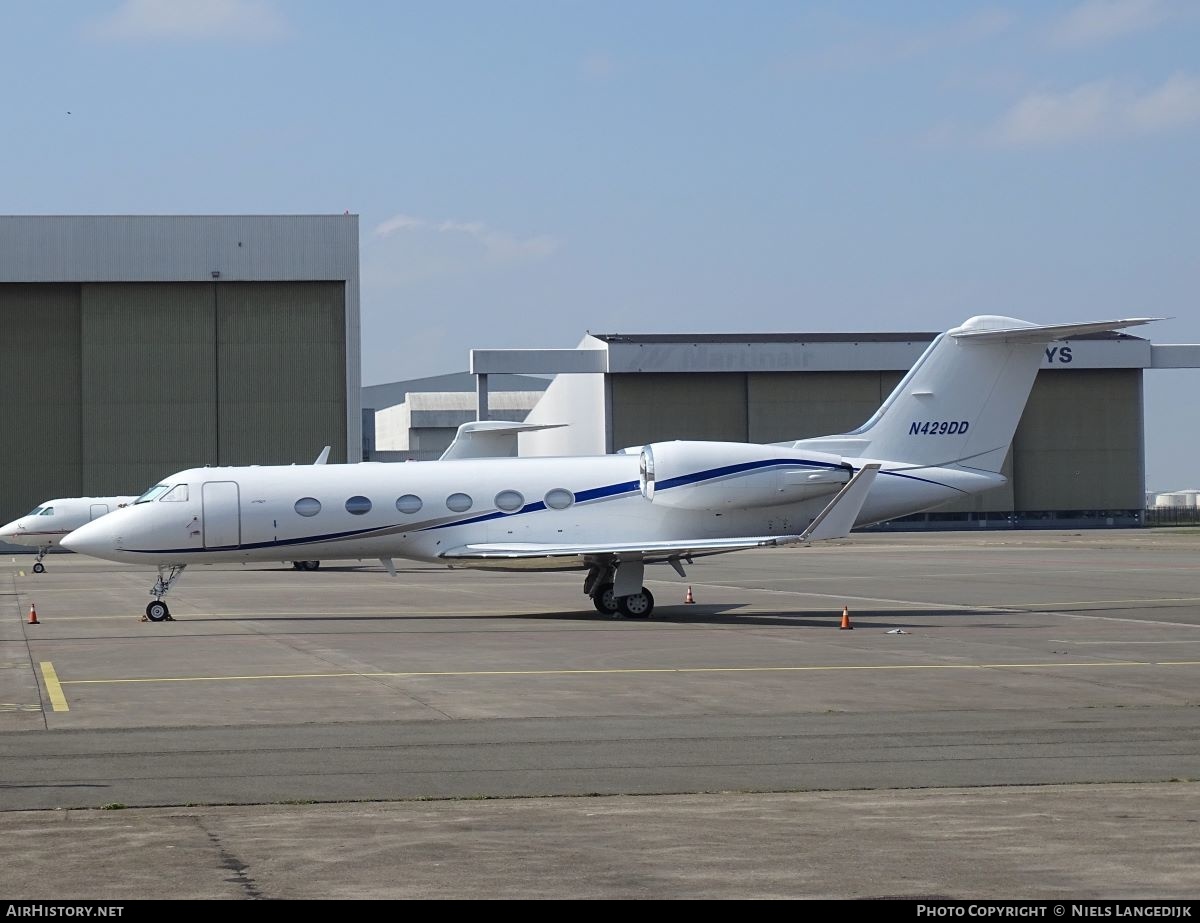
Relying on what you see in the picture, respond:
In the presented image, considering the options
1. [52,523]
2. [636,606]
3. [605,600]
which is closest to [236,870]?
[636,606]

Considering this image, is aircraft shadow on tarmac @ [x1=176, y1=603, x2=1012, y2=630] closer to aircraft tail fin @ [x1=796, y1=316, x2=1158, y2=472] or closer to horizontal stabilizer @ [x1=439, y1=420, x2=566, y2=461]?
aircraft tail fin @ [x1=796, y1=316, x2=1158, y2=472]

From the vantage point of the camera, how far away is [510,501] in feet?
87.2

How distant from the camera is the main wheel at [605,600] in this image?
1051 inches

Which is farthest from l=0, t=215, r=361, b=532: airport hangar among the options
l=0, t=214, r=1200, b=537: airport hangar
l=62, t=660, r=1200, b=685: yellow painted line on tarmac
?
l=62, t=660, r=1200, b=685: yellow painted line on tarmac

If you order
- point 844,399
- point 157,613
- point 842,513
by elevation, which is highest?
point 844,399

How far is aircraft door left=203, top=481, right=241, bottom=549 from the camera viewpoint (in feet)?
86.4

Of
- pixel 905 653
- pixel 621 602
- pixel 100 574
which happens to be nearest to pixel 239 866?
pixel 905 653

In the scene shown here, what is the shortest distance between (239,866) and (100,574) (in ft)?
139

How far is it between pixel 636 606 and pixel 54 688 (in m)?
11.6

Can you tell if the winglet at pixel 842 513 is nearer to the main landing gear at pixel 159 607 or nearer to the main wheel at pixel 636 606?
the main wheel at pixel 636 606

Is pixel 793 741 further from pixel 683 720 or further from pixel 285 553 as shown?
pixel 285 553

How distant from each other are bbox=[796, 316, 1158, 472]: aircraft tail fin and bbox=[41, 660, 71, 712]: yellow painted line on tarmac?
45.9 ft

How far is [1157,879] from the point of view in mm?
7207

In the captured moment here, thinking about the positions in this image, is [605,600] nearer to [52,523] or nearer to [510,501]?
[510,501]
